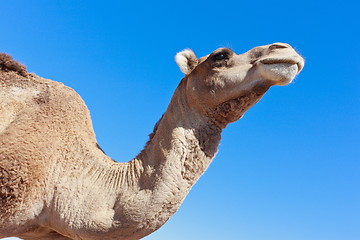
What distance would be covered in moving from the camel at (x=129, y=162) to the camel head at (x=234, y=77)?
0.04 feet

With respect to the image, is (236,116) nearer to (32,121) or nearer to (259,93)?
(259,93)

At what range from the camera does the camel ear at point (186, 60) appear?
483cm

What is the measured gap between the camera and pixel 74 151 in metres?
Answer: 4.91

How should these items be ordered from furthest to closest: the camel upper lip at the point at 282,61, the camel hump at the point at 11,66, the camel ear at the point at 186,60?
the camel hump at the point at 11,66 < the camel ear at the point at 186,60 < the camel upper lip at the point at 282,61

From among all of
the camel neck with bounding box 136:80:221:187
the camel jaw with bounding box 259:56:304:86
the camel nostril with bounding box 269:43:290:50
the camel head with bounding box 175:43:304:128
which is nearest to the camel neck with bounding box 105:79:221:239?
the camel neck with bounding box 136:80:221:187

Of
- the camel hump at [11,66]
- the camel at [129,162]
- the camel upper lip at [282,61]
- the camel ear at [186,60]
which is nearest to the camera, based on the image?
the camel upper lip at [282,61]

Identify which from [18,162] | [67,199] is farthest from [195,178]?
[18,162]

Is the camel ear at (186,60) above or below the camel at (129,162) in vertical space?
above

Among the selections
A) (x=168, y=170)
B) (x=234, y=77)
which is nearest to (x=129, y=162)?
(x=168, y=170)

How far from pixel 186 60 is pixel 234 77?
766 millimetres

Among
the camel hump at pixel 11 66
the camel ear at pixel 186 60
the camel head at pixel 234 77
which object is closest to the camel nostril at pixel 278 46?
the camel head at pixel 234 77

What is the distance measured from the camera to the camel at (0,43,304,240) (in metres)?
4.21

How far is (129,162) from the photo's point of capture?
4.88 meters

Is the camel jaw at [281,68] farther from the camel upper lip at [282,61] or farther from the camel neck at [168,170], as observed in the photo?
the camel neck at [168,170]
